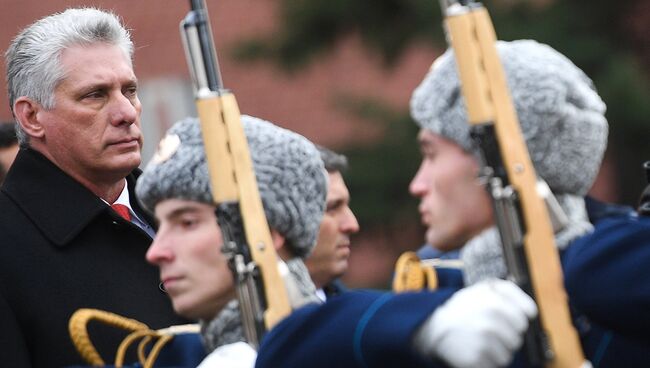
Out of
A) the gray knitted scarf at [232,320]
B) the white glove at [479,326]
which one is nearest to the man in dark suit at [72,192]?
the gray knitted scarf at [232,320]

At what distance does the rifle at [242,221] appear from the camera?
390cm

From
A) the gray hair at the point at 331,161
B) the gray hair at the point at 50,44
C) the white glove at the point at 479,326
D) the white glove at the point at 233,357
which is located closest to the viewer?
the white glove at the point at 479,326

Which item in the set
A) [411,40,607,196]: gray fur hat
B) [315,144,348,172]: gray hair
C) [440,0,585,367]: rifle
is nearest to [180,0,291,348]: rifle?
[411,40,607,196]: gray fur hat

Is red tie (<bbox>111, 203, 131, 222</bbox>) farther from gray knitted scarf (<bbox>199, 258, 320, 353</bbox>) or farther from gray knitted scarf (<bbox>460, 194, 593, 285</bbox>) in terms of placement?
gray knitted scarf (<bbox>460, 194, 593, 285</bbox>)

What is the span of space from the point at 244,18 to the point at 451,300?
10.2 metres

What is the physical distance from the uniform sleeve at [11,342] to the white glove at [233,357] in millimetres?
967

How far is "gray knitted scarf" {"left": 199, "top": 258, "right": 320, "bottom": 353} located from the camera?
3961mm

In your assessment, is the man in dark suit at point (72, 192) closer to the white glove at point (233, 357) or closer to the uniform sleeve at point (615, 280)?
the white glove at point (233, 357)

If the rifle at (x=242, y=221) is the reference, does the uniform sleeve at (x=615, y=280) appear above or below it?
below

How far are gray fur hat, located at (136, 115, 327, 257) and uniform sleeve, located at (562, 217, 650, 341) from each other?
68cm

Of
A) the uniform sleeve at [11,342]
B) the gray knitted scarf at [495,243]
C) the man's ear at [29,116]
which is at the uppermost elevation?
the man's ear at [29,116]

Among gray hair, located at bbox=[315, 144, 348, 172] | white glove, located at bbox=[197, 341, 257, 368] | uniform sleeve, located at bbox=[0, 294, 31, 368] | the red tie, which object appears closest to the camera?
white glove, located at bbox=[197, 341, 257, 368]

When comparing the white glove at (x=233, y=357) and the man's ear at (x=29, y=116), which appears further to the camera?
the man's ear at (x=29, y=116)

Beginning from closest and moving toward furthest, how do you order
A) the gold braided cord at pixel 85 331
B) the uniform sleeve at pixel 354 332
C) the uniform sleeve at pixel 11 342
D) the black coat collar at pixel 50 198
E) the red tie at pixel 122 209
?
the uniform sleeve at pixel 354 332
the gold braided cord at pixel 85 331
the uniform sleeve at pixel 11 342
the black coat collar at pixel 50 198
the red tie at pixel 122 209
